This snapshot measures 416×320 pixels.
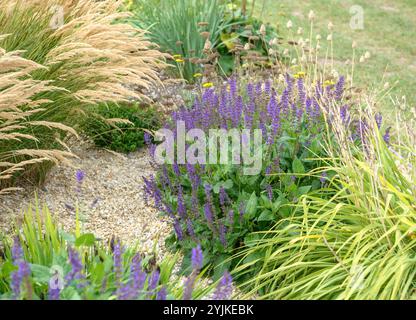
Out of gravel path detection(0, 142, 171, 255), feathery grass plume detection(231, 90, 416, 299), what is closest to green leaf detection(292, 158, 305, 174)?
feathery grass plume detection(231, 90, 416, 299)

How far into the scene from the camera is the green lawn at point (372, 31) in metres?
8.01

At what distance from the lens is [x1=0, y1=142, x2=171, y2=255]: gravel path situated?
411 centimetres

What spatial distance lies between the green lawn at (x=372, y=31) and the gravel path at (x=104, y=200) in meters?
3.47

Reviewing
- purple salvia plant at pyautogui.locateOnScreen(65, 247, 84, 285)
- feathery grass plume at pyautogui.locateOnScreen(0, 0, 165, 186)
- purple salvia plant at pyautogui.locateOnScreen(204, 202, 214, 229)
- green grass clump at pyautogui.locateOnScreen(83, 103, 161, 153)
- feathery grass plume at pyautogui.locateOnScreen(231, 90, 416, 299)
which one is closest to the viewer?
purple salvia plant at pyautogui.locateOnScreen(65, 247, 84, 285)

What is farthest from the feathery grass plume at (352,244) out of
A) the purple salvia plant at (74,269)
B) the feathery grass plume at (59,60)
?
the feathery grass plume at (59,60)

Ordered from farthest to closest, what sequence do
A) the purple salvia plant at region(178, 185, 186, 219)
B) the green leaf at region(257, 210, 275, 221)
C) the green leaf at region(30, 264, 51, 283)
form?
the purple salvia plant at region(178, 185, 186, 219)
the green leaf at region(257, 210, 275, 221)
the green leaf at region(30, 264, 51, 283)

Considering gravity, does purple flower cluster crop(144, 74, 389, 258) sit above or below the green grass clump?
above

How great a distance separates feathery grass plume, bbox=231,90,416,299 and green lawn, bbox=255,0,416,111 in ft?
12.9

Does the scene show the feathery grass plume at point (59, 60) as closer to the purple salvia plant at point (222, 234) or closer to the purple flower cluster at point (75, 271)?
the purple salvia plant at point (222, 234)

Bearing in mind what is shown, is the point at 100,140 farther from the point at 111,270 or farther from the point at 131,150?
the point at 111,270

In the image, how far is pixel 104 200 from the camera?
451 centimetres

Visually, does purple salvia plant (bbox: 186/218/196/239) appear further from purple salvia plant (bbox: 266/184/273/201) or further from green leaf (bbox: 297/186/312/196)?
green leaf (bbox: 297/186/312/196)

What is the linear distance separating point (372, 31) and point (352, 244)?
735cm

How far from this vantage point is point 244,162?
3.66 metres
